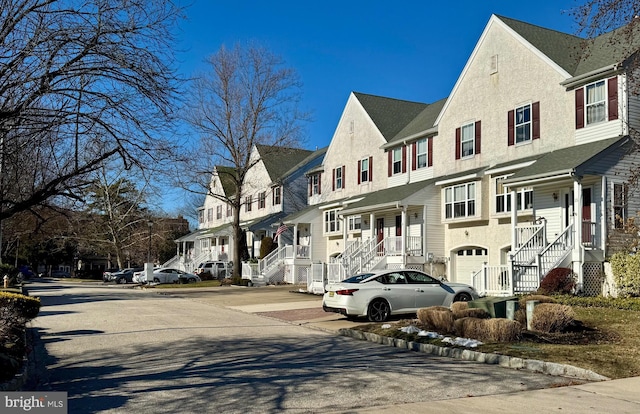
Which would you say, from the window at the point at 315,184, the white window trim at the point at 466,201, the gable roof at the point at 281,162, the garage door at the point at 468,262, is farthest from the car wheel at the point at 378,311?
the gable roof at the point at 281,162

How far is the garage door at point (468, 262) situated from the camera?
27469 mm

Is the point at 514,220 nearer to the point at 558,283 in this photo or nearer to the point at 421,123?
the point at 558,283

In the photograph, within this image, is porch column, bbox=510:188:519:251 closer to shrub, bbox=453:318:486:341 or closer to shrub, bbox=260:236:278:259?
shrub, bbox=453:318:486:341

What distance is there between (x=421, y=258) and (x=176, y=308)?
1216 centimetres

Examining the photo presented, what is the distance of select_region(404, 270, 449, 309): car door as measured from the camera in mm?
17922

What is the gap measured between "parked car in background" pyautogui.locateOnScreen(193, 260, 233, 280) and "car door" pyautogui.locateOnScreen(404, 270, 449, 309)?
31.8 metres

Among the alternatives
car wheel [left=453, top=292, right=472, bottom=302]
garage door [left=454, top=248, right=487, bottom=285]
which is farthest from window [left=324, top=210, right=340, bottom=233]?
car wheel [left=453, top=292, right=472, bottom=302]

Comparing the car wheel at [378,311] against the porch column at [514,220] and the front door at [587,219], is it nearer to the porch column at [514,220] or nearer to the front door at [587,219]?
the porch column at [514,220]

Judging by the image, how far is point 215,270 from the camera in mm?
49719

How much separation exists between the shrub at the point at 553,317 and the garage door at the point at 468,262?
1341 centimetres

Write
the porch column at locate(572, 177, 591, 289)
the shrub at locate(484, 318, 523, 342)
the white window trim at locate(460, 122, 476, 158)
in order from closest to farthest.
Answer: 1. the shrub at locate(484, 318, 523, 342)
2. the porch column at locate(572, 177, 591, 289)
3. the white window trim at locate(460, 122, 476, 158)

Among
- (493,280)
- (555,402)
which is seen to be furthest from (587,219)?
(555,402)

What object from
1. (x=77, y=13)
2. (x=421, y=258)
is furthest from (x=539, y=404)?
(x=421, y=258)

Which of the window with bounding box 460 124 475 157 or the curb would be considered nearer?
the curb
